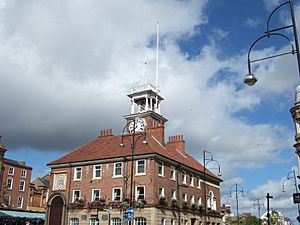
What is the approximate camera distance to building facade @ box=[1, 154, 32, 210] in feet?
243

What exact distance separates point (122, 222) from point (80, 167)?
33.0 ft

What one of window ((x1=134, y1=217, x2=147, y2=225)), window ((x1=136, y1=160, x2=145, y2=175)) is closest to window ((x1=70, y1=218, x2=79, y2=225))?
window ((x1=134, y1=217, x2=147, y2=225))

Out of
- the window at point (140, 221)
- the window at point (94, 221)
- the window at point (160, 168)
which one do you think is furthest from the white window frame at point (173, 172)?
the window at point (94, 221)

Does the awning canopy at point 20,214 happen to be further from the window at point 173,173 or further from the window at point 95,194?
the window at point 173,173

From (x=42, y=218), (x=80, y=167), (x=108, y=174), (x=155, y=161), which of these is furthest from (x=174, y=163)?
(x=42, y=218)

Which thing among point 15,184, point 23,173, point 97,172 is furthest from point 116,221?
point 23,173

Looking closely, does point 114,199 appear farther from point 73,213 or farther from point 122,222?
point 73,213

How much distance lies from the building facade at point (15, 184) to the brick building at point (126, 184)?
96.2ft

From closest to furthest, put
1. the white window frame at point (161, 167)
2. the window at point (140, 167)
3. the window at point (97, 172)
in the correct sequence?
the window at point (140, 167) < the white window frame at point (161, 167) < the window at point (97, 172)

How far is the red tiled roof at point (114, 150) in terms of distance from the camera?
46.0 meters

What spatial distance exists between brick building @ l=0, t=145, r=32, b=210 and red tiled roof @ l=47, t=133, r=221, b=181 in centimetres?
2833

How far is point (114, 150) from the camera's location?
48219 mm

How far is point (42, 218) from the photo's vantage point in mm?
61062

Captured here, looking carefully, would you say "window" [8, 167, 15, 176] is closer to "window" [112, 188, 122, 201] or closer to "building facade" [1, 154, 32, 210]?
"building facade" [1, 154, 32, 210]
